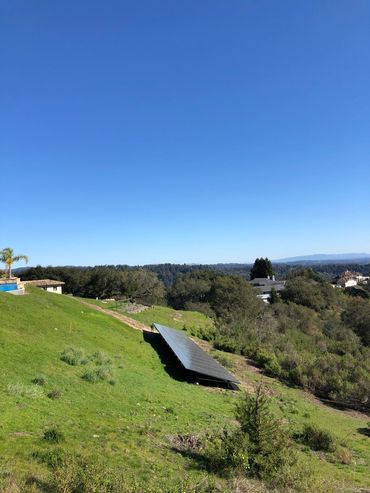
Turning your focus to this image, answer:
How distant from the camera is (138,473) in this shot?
8.30 metres

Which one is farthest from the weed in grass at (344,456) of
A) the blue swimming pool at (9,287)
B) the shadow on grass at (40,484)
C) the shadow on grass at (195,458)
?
the blue swimming pool at (9,287)

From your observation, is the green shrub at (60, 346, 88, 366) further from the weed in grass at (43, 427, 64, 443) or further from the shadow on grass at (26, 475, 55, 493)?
the shadow on grass at (26, 475, 55, 493)

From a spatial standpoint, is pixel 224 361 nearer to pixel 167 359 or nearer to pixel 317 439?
pixel 167 359

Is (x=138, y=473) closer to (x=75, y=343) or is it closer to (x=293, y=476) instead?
(x=293, y=476)

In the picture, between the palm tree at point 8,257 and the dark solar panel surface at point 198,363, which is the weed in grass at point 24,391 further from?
the palm tree at point 8,257

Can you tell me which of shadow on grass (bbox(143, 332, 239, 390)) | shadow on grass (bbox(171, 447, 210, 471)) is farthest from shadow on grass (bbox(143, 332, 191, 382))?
shadow on grass (bbox(171, 447, 210, 471))

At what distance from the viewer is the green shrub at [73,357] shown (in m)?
16.6

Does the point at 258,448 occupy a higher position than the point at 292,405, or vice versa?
the point at 258,448

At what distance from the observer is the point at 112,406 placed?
1315 centimetres

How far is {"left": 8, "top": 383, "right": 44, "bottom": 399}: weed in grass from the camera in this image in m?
11.6

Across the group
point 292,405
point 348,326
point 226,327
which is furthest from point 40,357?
point 348,326

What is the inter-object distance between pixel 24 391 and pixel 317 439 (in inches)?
402

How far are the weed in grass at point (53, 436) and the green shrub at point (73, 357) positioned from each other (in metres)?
7.32

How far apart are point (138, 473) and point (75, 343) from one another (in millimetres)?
13044
